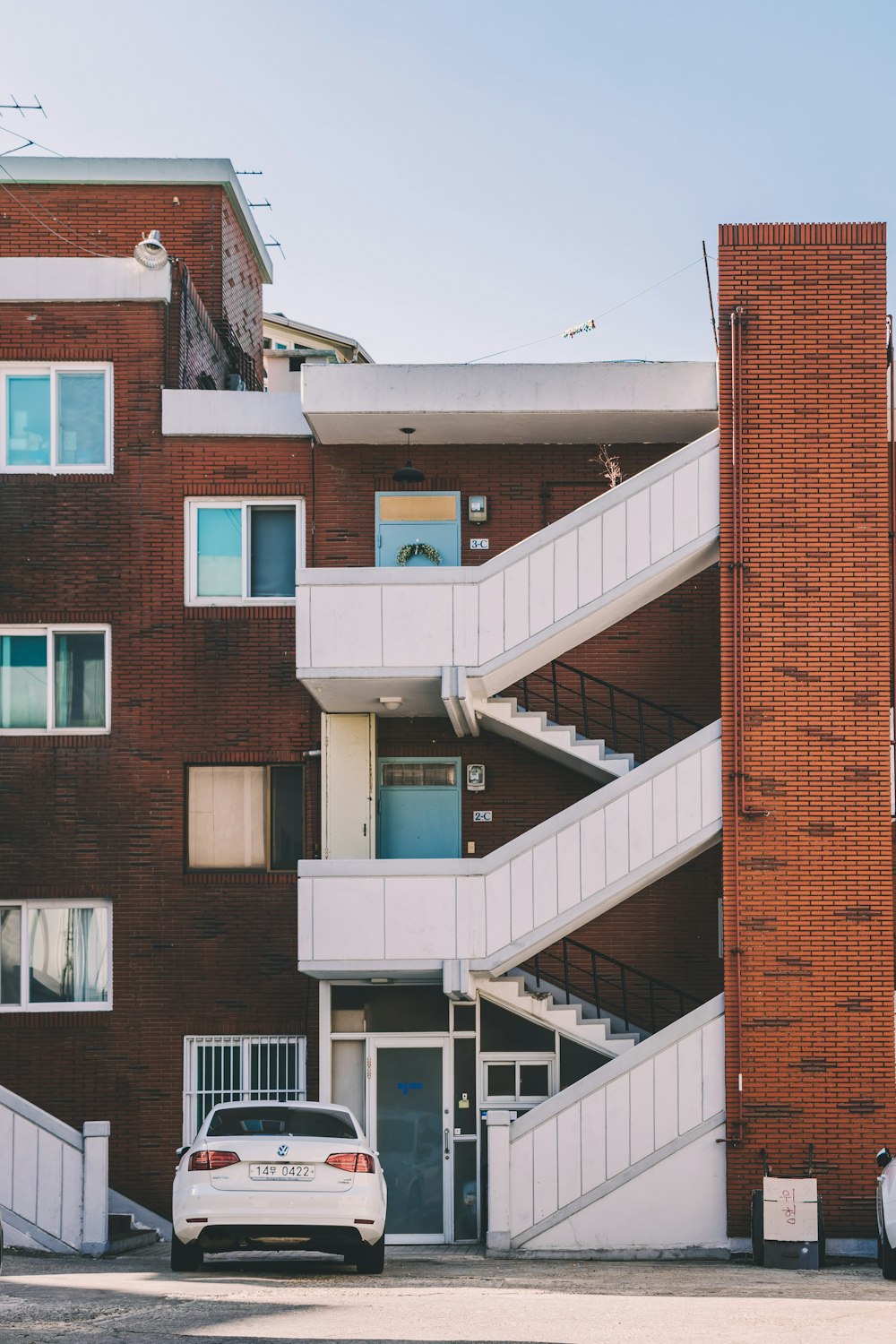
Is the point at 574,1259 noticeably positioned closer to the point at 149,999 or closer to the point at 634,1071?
the point at 634,1071

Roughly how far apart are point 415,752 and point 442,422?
4164 millimetres

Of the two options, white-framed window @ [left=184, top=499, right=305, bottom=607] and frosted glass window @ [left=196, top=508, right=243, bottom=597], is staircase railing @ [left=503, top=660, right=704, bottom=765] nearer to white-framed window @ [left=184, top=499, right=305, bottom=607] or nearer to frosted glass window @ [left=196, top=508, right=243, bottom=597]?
white-framed window @ [left=184, top=499, right=305, bottom=607]

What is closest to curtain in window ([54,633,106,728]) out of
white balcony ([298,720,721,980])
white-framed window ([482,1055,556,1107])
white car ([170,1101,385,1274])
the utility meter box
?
white balcony ([298,720,721,980])

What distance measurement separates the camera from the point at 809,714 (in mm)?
19547

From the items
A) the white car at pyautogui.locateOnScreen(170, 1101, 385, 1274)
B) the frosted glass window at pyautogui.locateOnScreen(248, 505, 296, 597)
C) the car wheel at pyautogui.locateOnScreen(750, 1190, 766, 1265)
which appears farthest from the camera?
the frosted glass window at pyautogui.locateOnScreen(248, 505, 296, 597)

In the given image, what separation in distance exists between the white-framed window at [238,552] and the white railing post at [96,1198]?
7.08 metres

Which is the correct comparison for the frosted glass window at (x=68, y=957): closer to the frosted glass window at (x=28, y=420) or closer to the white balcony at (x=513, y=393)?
the frosted glass window at (x=28, y=420)

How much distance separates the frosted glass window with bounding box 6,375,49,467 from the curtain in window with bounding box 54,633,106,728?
2324mm

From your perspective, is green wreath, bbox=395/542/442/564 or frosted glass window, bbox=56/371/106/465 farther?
frosted glass window, bbox=56/371/106/465

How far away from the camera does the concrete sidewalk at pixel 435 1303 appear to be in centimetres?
1073

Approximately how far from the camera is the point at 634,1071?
61.7ft

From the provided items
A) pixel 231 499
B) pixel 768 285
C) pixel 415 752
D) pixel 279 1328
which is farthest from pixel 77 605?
pixel 279 1328

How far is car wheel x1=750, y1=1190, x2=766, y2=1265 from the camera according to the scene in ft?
58.6

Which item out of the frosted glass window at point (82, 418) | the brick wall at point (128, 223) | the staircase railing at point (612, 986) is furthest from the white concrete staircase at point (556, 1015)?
the brick wall at point (128, 223)
